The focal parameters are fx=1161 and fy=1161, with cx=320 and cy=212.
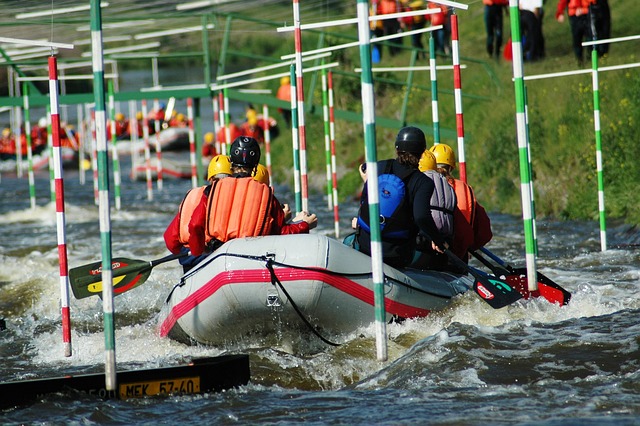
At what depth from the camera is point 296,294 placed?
7.53 m

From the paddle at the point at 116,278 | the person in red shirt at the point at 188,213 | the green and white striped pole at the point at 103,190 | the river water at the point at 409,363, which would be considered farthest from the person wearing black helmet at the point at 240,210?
the green and white striped pole at the point at 103,190

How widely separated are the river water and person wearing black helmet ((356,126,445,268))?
57 cm

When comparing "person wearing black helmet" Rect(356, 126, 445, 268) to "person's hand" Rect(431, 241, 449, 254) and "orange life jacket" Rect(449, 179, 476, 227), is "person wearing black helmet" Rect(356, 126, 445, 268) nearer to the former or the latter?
"person's hand" Rect(431, 241, 449, 254)

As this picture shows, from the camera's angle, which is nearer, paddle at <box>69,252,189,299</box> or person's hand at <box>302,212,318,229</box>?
person's hand at <box>302,212,318,229</box>

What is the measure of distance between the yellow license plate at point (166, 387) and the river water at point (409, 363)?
0.04 meters

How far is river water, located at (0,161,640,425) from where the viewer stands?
19.7 feet

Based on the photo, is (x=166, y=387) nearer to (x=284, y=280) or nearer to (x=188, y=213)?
(x=284, y=280)

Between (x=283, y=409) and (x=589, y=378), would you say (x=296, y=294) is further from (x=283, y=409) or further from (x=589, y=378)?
(x=589, y=378)

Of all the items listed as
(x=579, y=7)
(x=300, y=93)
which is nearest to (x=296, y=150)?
(x=300, y=93)

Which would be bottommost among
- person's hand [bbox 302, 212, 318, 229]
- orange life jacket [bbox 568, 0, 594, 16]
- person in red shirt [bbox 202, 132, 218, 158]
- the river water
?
the river water

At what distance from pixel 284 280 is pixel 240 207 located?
0.86m

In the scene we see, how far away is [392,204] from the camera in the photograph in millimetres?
8297

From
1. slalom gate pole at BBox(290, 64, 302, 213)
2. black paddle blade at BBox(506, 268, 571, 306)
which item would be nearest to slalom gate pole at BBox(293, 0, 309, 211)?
slalom gate pole at BBox(290, 64, 302, 213)

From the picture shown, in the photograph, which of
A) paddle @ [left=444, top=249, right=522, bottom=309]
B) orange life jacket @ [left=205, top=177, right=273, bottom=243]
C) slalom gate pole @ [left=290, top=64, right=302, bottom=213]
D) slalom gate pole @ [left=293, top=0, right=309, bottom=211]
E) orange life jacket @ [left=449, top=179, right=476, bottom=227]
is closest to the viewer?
paddle @ [left=444, top=249, right=522, bottom=309]
